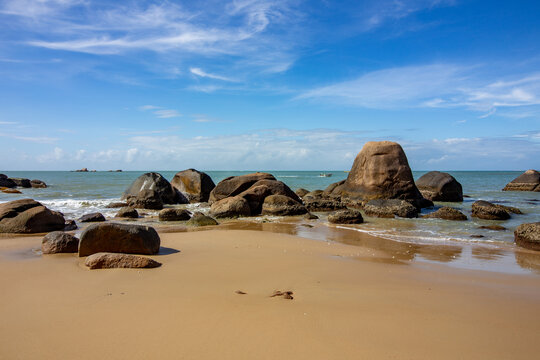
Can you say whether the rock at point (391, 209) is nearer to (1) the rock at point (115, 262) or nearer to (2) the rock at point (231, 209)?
(2) the rock at point (231, 209)

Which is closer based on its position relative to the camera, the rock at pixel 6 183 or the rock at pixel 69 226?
the rock at pixel 69 226

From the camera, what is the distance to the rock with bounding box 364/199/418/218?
1392 centimetres

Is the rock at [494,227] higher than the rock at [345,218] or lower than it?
lower

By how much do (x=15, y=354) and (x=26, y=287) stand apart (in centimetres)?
196

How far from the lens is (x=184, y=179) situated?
22.2m

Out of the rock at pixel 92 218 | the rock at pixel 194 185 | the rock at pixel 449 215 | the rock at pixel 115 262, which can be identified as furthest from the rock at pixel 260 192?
the rock at pixel 115 262

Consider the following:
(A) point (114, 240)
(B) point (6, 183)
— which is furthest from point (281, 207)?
(B) point (6, 183)

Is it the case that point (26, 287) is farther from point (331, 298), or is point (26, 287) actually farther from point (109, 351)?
point (331, 298)

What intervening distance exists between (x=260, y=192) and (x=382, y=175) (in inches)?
243

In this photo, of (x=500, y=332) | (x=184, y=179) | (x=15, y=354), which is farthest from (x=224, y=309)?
(x=184, y=179)

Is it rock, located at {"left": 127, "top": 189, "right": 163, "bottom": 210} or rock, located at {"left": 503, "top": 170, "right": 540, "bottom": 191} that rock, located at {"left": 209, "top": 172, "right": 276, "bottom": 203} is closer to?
rock, located at {"left": 127, "top": 189, "right": 163, "bottom": 210}

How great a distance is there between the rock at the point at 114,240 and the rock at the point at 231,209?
757 centimetres

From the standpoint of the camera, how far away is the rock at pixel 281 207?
47.4ft

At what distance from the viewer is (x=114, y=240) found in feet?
20.4
